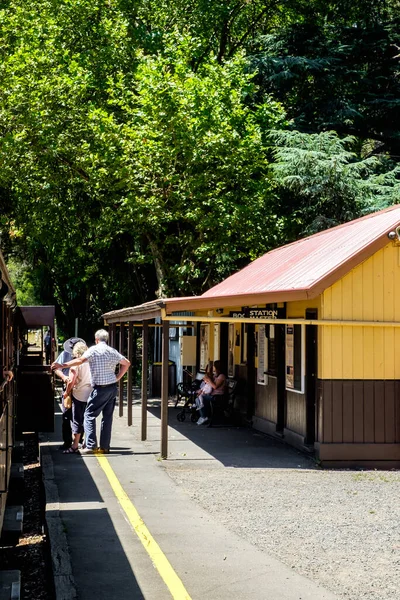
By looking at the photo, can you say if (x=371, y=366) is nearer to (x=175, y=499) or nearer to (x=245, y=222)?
(x=175, y=499)

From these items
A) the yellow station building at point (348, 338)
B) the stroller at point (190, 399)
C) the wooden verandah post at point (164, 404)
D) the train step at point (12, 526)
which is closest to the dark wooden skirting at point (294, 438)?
the yellow station building at point (348, 338)

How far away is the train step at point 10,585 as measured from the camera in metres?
6.00

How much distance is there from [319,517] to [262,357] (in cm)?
753

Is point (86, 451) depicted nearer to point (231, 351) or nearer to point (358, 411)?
point (358, 411)

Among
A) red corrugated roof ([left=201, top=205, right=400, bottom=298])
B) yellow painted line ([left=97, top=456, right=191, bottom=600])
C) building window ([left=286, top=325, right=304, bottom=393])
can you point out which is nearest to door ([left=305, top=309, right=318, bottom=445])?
building window ([left=286, top=325, right=304, bottom=393])

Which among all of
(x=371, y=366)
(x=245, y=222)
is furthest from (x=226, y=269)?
(x=371, y=366)

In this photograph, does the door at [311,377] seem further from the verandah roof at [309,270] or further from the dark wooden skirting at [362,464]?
the dark wooden skirting at [362,464]

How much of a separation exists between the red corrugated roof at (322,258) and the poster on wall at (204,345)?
457cm

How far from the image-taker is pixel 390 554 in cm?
724

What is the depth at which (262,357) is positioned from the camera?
16.2 meters

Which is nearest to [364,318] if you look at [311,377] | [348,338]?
[348,338]

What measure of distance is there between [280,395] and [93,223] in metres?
12.4

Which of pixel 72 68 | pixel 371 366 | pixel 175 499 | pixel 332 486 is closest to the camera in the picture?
pixel 175 499

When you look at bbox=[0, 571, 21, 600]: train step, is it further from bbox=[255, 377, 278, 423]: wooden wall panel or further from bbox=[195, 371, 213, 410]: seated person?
bbox=[195, 371, 213, 410]: seated person
